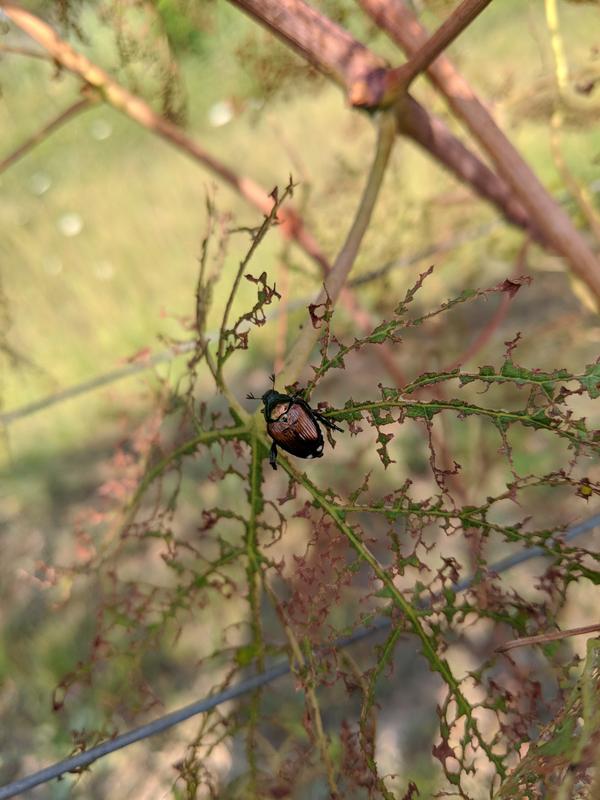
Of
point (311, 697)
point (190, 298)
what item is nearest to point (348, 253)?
point (311, 697)

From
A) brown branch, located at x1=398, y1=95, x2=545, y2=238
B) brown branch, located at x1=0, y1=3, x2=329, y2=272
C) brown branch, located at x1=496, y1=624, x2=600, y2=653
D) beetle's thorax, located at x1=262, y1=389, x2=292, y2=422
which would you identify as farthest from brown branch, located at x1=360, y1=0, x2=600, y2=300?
brown branch, located at x1=496, y1=624, x2=600, y2=653

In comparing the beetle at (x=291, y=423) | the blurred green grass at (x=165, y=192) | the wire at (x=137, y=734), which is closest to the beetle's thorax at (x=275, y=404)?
the beetle at (x=291, y=423)

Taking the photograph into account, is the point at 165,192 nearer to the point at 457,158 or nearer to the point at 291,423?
the point at 457,158

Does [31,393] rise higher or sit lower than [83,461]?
higher

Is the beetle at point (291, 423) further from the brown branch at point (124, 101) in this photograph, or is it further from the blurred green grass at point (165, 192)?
the blurred green grass at point (165, 192)

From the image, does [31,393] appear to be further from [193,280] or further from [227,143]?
[227,143]

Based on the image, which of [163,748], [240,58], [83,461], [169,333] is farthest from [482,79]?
[163,748]

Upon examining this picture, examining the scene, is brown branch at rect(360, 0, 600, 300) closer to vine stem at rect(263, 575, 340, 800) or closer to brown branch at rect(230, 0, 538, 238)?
brown branch at rect(230, 0, 538, 238)
